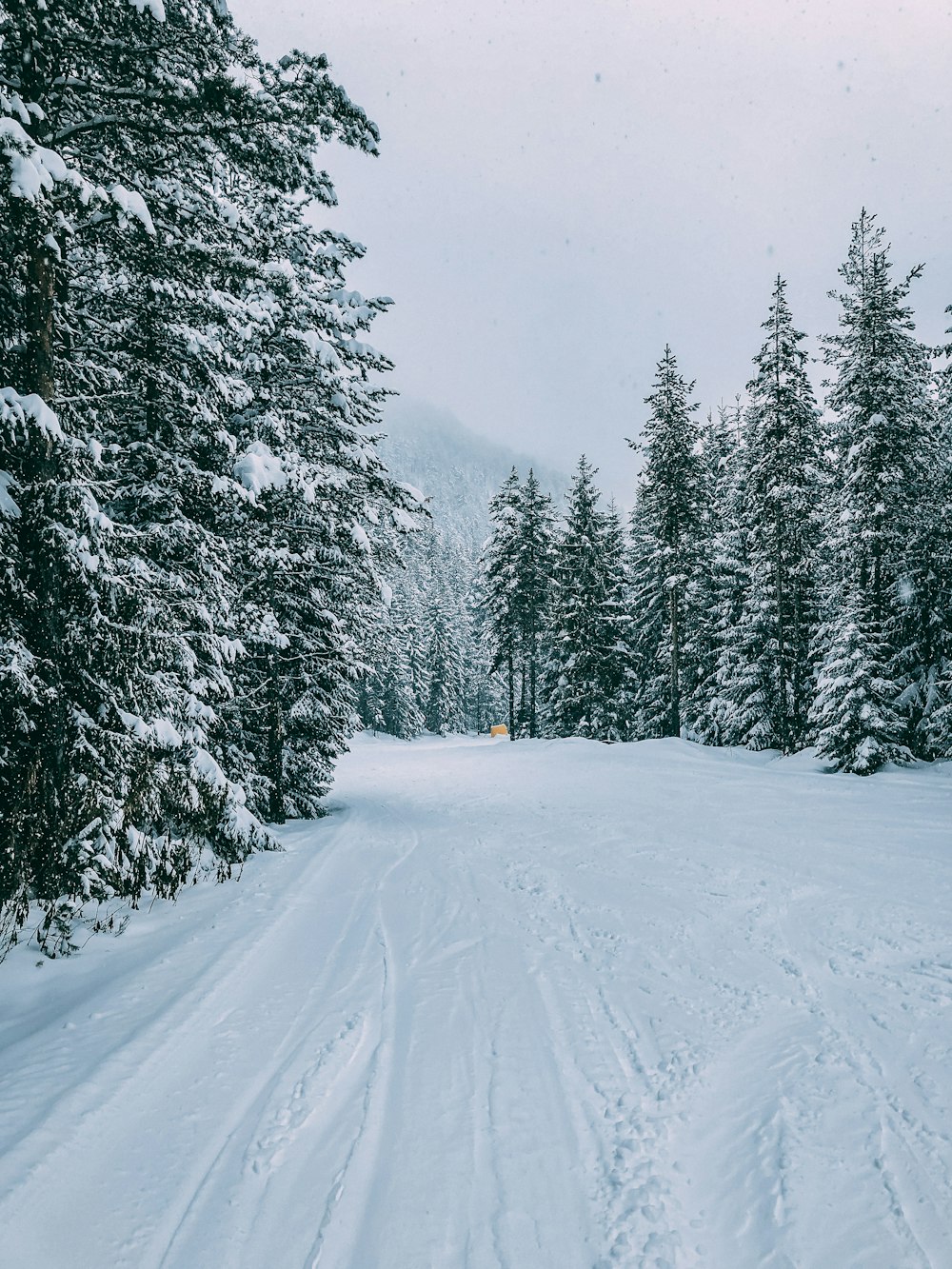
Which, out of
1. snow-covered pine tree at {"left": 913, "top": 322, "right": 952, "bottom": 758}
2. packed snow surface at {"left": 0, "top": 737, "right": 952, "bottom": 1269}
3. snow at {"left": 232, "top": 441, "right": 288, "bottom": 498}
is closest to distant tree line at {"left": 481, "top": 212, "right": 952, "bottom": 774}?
snow-covered pine tree at {"left": 913, "top": 322, "right": 952, "bottom": 758}

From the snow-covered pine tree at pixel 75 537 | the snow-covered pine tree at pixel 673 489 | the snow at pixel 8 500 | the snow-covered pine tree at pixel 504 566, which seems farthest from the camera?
the snow-covered pine tree at pixel 504 566

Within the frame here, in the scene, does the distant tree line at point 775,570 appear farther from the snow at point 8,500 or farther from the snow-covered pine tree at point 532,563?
the snow at point 8,500

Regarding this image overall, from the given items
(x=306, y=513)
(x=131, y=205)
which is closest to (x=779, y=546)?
(x=306, y=513)

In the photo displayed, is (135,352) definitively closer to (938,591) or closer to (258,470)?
(258,470)

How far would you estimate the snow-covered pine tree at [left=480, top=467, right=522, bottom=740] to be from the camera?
113 ft

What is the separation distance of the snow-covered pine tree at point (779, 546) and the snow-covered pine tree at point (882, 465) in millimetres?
2085

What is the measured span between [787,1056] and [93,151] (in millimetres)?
10069

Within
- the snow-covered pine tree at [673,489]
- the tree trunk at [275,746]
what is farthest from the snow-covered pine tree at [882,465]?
the tree trunk at [275,746]

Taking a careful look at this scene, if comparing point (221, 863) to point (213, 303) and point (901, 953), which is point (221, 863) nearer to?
point (213, 303)

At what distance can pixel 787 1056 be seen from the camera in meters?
3.81

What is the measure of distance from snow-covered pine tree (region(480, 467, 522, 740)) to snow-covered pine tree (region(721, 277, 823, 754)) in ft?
41.4

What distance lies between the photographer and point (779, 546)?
22109 millimetres

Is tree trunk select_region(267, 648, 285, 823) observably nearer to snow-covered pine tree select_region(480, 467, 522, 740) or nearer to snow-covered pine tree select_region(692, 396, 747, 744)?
snow-covered pine tree select_region(692, 396, 747, 744)

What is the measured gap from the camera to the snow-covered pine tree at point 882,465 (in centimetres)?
1833
